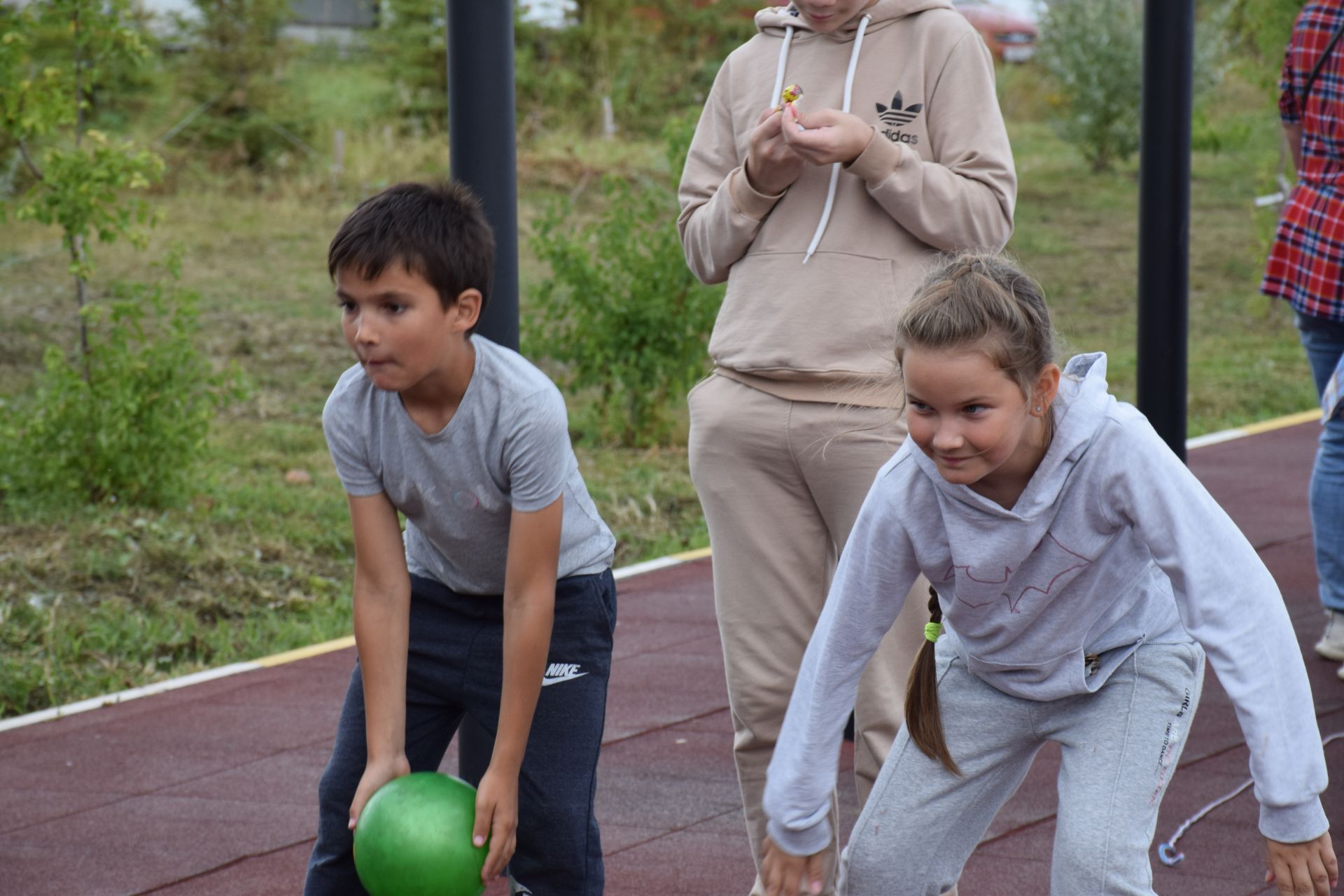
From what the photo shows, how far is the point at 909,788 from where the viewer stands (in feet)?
9.32

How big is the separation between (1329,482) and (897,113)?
2322mm

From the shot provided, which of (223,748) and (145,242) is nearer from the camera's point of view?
(223,748)

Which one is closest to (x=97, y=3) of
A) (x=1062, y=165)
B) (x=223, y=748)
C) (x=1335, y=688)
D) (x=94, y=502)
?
(x=94, y=502)

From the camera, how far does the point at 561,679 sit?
10.0 ft

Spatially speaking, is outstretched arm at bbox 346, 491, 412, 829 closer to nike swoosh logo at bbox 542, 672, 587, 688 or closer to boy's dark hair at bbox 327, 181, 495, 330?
nike swoosh logo at bbox 542, 672, 587, 688

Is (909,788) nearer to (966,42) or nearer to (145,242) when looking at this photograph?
(966,42)

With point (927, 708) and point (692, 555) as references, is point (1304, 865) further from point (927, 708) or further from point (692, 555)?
point (692, 555)

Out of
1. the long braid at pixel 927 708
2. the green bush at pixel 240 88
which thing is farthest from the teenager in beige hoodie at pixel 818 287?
the green bush at pixel 240 88

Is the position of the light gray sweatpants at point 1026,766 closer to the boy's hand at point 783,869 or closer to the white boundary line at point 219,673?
the boy's hand at point 783,869

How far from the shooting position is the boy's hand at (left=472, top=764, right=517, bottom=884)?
2861 millimetres

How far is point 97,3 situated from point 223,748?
3937 mm

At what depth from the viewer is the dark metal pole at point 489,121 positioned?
350cm

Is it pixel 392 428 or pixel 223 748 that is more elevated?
pixel 392 428

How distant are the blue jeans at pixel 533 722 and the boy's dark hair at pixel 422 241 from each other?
62cm
